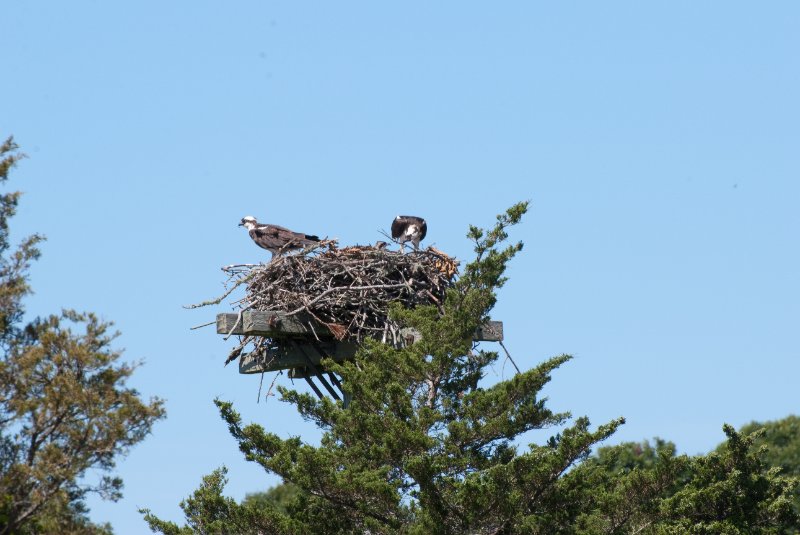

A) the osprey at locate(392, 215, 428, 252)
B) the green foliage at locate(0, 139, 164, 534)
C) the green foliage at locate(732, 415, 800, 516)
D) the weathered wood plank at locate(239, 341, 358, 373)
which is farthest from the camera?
the green foliage at locate(732, 415, 800, 516)

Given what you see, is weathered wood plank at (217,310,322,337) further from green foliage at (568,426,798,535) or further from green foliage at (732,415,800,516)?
green foliage at (732,415,800,516)

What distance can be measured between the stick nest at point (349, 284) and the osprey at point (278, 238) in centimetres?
42

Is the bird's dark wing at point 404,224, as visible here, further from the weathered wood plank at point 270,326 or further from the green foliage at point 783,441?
the green foliage at point 783,441

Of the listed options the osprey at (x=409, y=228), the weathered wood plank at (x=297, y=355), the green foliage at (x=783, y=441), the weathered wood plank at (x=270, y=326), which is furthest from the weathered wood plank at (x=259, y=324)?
the green foliage at (x=783, y=441)

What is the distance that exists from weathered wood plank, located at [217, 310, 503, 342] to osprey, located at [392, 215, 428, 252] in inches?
104

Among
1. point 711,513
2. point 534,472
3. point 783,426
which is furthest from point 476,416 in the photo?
point 783,426

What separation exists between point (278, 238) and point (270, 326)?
232 centimetres

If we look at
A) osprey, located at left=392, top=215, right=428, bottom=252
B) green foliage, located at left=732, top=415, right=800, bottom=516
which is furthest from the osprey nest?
green foliage, located at left=732, top=415, right=800, bottom=516

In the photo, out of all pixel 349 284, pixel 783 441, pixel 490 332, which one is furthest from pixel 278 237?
pixel 783 441

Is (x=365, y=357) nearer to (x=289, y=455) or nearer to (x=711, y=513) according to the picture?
(x=289, y=455)

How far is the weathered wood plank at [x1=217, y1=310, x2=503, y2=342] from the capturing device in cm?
1767

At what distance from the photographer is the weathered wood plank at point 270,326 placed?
1767 cm

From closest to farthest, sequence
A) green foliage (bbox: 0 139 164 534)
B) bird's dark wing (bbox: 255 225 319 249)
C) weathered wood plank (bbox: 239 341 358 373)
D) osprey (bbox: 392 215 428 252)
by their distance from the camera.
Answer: green foliage (bbox: 0 139 164 534), weathered wood plank (bbox: 239 341 358 373), bird's dark wing (bbox: 255 225 319 249), osprey (bbox: 392 215 428 252)

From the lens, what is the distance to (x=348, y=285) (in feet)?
61.3
